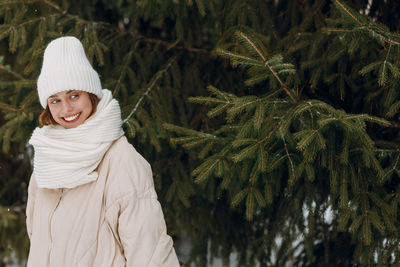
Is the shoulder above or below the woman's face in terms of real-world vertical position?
below

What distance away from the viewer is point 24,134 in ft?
11.1

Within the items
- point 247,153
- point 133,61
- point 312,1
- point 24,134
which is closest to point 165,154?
point 133,61

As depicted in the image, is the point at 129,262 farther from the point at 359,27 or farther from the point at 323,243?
the point at 323,243

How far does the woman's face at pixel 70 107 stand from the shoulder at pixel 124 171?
0.69 feet

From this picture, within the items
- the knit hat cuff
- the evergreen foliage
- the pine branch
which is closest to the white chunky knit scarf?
the knit hat cuff

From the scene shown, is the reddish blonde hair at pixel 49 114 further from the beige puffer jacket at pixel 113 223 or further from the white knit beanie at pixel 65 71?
the beige puffer jacket at pixel 113 223

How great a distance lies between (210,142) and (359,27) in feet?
3.36

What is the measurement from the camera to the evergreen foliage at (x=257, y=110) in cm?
254

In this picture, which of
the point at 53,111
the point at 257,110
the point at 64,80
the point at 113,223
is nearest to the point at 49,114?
the point at 53,111

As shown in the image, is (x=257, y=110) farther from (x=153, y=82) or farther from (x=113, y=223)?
(x=153, y=82)

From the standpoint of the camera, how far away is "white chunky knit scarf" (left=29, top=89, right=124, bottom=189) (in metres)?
2.04

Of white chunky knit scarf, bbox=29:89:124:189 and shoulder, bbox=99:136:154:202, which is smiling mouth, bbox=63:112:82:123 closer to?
white chunky knit scarf, bbox=29:89:124:189

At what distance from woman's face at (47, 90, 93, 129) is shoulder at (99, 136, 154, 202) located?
211 mm

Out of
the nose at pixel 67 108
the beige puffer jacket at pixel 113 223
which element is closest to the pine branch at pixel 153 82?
the nose at pixel 67 108
